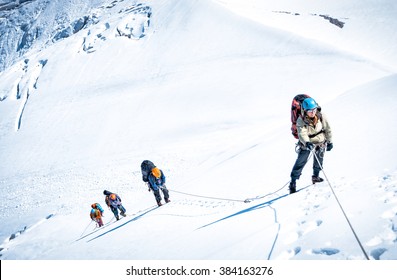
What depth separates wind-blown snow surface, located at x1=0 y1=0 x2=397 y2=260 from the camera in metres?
5.50

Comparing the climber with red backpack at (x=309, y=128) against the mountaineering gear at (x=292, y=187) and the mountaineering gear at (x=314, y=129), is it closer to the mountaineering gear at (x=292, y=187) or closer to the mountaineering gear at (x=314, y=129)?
the mountaineering gear at (x=314, y=129)

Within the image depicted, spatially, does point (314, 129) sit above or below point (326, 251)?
above

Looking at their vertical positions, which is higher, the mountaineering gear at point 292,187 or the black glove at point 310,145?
the black glove at point 310,145

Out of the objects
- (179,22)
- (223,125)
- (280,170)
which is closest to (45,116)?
(179,22)

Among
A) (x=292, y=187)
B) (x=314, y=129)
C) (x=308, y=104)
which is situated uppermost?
(x=308, y=104)

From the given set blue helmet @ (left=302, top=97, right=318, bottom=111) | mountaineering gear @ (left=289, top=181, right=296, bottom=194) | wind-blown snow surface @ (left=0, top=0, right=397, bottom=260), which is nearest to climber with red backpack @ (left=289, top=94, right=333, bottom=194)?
blue helmet @ (left=302, top=97, right=318, bottom=111)

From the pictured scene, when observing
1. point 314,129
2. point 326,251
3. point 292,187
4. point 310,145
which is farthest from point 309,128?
point 326,251

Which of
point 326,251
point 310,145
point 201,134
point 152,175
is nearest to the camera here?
point 326,251

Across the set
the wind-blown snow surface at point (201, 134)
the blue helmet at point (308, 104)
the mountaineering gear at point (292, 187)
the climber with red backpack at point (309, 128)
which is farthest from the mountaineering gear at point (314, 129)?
the mountaineering gear at point (292, 187)

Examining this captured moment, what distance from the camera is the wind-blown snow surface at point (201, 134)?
5.50 m

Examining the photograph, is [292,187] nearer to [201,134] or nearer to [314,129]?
[314,129]

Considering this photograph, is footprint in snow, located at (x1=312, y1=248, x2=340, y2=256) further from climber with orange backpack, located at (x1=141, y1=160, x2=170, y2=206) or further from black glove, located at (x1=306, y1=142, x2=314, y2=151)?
climber with orange backpack, located at (x1=141, y1=160, x2=170, y2=206)

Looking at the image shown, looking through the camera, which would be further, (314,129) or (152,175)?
(152,175)

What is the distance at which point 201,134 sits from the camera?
2627 cm
